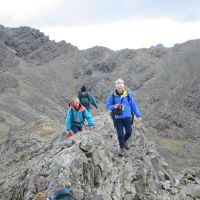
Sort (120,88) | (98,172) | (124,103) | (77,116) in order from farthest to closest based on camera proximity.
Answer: (77,116), (124,103), (120,88), (98,172)

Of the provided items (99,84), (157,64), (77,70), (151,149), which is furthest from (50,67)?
(151,149)

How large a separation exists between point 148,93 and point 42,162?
141 meters

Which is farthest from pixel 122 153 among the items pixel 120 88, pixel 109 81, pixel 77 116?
pixel 109 81

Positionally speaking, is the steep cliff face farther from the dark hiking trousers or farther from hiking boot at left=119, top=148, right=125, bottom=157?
the dark hiking trousers

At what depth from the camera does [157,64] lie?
17425 centimetres

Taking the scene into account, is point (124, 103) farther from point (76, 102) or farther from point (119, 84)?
point (76, 102)

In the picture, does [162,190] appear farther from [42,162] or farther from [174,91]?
[174,91]

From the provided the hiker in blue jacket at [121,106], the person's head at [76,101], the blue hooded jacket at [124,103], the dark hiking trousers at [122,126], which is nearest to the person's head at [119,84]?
the hiker in blue jacket at [121,106]

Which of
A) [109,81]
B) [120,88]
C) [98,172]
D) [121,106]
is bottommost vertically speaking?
[109,81]

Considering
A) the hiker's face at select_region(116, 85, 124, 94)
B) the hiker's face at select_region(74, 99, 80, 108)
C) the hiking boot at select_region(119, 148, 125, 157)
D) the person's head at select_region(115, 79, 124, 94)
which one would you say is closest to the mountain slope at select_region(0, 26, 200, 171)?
the hiking boot at select_region(119, 148, 125, 157)

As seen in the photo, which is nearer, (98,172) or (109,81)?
(98,172)

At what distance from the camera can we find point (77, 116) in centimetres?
2208

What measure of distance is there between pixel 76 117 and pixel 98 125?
2.89 metres

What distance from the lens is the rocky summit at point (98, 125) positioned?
1922 centimetres
